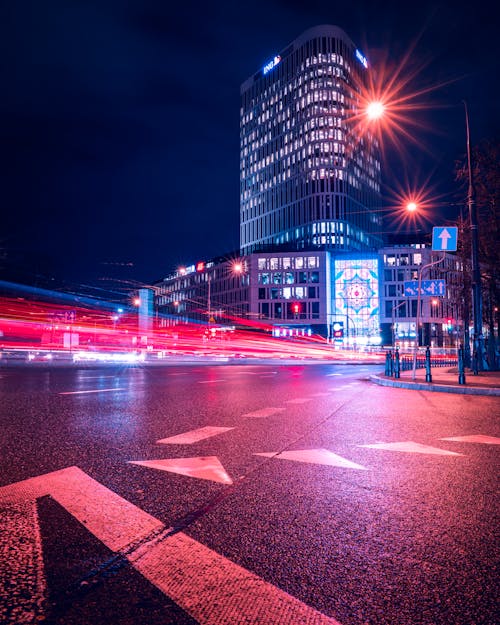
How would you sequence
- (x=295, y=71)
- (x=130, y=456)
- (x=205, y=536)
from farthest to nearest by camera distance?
(x=295, y=71) < (x=130, y=456) < (x=205, y=536)

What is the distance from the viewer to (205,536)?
3.10 m

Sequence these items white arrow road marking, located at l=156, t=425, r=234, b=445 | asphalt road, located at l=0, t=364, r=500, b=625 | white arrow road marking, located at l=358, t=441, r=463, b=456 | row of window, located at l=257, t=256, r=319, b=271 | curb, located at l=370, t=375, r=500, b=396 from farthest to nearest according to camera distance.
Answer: row of window, located at l=257, t=256, r=319, b=271 → curb, located at l=370, t=375, r=500, b=396 → white arrow road marking, located at l=156, t=425, r=234, b=445 → white arrow road marking, located at l=358, t=441, r=463, b=456 → asphalt road, located at l=0, t=364, r=500, b=625

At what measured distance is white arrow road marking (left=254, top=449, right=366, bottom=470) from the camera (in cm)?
518

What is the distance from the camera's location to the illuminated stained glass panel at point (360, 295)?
107750 mm

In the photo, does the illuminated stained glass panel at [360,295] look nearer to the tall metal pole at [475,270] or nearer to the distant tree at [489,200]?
the distant tree at [489,200]

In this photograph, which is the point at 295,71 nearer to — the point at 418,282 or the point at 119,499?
the point at 418,282

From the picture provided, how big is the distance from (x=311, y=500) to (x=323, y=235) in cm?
12065

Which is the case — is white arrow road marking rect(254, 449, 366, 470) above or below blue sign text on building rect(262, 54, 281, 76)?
below

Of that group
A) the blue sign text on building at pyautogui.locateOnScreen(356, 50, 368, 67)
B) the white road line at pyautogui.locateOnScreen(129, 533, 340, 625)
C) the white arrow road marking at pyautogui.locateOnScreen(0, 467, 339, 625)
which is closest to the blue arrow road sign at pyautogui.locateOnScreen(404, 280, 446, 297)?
the white arrow road marking at pyautogui.locateOnScreen(0, 467, 339, 625)

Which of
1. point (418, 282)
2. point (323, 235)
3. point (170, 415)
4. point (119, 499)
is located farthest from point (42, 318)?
point (323, 235)

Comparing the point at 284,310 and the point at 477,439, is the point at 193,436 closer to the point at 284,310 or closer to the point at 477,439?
the point at 477,439

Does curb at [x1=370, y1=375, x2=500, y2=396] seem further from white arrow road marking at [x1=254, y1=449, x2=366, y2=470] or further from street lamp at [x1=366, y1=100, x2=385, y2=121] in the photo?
street lamp at [x1=366, y1=100, x2=385, y2=121]

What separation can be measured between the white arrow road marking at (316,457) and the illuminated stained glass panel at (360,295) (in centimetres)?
10298

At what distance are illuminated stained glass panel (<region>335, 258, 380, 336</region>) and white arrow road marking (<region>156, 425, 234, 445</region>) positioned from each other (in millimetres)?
101646
